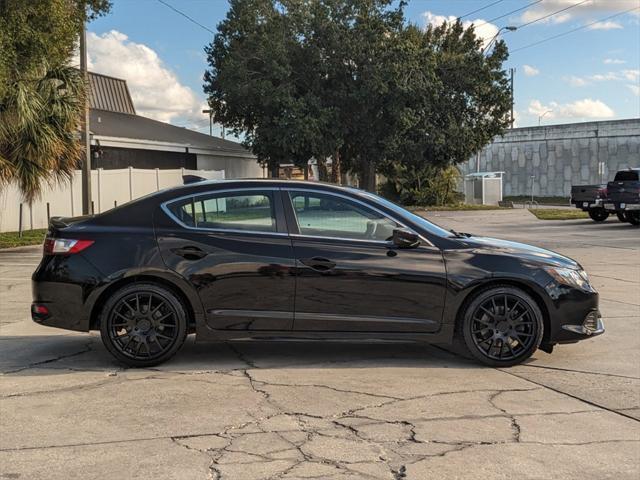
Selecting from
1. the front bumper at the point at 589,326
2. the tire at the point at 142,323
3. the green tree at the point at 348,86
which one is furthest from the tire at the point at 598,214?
the tire at the point at 142,323

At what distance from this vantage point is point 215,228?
5902 mm

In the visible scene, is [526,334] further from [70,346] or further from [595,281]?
[595,281]

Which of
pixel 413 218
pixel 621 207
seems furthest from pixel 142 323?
pixel 621 207

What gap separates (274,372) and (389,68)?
30.9 metres

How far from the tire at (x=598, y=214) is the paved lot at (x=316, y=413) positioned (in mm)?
21302

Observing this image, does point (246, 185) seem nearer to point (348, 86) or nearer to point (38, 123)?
point (38, 123)

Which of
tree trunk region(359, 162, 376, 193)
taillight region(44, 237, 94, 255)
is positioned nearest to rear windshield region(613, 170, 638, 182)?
tree trunk region(359, 162, 376, 193)

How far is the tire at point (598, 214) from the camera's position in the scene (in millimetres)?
26875

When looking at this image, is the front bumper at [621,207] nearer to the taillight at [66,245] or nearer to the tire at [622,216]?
the tire at [622,216]

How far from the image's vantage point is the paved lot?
12.6 ft

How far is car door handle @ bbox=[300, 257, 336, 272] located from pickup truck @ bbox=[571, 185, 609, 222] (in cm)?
2275

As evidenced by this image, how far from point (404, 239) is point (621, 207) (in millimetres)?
20738

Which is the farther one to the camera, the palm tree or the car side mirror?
the palm tree

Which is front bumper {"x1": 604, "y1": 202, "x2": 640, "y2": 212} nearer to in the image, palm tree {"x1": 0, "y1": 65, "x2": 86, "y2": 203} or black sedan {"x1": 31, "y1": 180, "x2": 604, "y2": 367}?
palm tree {"x1": 0, "y1": 65, "x2": 86, "y2": 203}
